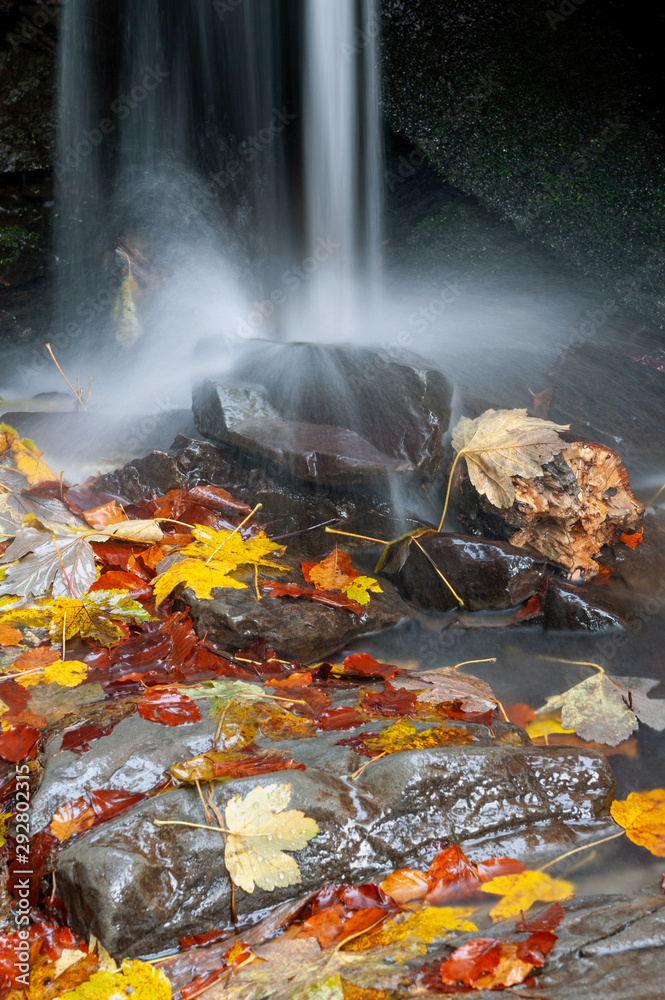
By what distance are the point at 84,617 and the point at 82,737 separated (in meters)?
0.65

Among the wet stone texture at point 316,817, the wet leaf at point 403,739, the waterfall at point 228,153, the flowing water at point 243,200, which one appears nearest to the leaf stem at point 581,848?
the wet stone texture at point 316,817

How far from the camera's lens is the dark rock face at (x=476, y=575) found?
2.70 meters

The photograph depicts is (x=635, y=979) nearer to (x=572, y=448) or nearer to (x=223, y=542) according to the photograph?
(x=223, y=542)

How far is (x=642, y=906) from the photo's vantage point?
46.4 inches

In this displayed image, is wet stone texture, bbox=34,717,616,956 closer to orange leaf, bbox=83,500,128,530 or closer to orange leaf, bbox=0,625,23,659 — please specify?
orange leaf, bbox=0,625,23,659

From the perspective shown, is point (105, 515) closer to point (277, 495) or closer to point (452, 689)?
point (277, 495)

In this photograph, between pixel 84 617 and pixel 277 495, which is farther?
pixel 277 495

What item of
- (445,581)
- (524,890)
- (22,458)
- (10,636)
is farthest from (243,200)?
(524,890)

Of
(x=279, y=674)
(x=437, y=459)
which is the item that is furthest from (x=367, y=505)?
(x=279, y=674)

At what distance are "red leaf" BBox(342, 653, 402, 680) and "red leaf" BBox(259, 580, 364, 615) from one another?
262mm

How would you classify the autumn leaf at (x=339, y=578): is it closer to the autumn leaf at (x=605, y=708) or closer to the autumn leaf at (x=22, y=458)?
the autumn leaf at (x=605, y=708)

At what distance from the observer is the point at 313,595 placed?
247cm

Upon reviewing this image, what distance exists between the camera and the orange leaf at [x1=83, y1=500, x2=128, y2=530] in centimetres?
278

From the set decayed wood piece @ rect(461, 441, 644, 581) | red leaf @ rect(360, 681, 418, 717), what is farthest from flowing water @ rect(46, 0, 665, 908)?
red leaf @ rect(360, 681, 418, 717)
